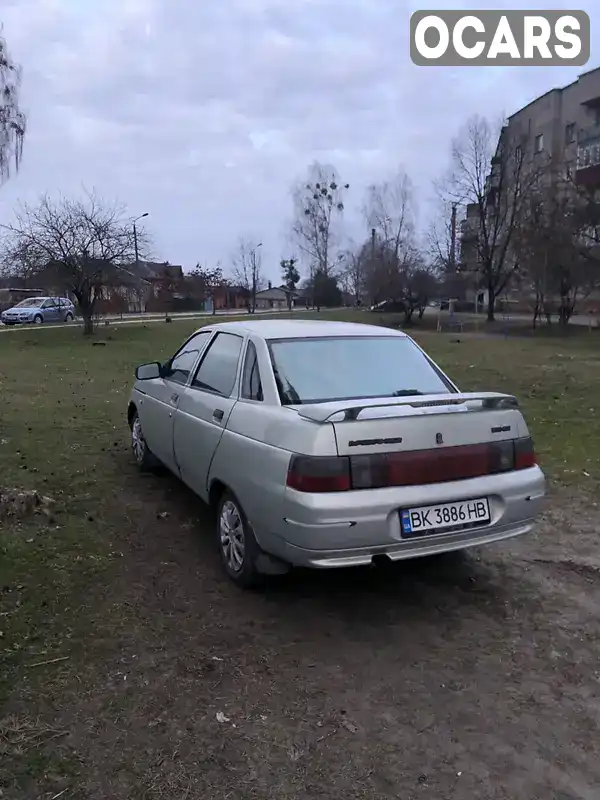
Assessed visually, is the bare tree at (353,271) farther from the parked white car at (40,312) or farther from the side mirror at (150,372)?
the side mirror at (150,372)

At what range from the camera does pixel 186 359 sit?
18.7ft

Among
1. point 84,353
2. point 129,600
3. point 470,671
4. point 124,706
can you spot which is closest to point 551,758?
point 470,671

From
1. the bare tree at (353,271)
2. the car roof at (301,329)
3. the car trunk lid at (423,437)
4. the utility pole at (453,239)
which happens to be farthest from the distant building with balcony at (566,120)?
the car trunk lid at (423,437)

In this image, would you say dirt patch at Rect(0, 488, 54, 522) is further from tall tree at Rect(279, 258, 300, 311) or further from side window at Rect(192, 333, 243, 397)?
tall tree at Rect(279, 258, 300, 311)

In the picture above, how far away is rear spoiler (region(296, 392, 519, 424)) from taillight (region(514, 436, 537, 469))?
223 mm

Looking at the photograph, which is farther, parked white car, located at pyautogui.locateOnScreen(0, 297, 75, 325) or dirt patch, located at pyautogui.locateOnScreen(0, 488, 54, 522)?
parked white car, located at pyautogui.locateOnScreen(0, 297, 75, 325)

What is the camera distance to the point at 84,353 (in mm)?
21828

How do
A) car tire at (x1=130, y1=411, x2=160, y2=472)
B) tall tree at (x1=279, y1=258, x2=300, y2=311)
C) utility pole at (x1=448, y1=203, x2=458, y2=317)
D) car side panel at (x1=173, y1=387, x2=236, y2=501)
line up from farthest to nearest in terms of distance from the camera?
tall tree at (x1=279, y1=258, x2=300, y2=311)
utility pole at (x1=448, y1=203, x2=458, y2=317)
car tire at (x1=130, y1=411, x2=160, y2=472)
car side panel at (x1=173, y1=387, x2=236, y2=501)

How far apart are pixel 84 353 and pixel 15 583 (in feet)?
61.1

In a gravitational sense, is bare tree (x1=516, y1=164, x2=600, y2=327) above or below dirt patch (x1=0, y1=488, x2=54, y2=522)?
above

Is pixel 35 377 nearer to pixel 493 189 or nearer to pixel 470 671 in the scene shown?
pixel 470 671

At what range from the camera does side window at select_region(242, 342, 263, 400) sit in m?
4.26

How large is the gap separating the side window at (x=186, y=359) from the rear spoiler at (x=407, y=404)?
1.87m

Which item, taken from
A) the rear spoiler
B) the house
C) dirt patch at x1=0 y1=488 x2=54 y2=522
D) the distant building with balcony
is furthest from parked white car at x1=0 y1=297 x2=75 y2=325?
the house
